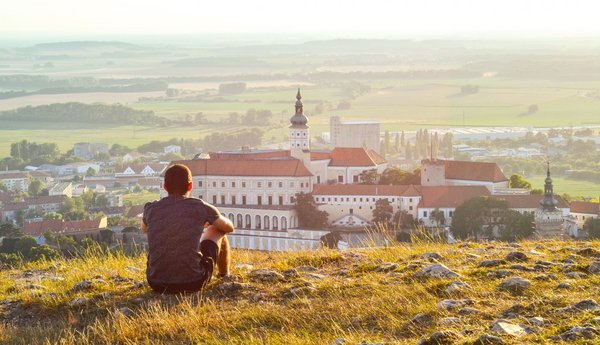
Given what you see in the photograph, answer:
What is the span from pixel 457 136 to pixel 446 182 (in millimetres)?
79476

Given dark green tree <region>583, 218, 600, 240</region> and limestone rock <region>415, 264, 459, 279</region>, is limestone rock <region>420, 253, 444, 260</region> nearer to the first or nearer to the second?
limestone rock <region>415, 264, 459, 279</region>

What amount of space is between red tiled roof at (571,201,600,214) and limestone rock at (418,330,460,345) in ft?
197

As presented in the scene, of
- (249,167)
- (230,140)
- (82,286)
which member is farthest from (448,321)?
(230,140)

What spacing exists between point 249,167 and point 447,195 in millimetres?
13321

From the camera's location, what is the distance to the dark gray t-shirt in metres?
10.3

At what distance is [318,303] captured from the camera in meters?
10.2

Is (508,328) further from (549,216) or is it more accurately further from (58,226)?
(58,226)

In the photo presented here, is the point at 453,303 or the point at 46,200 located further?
the point at 46,200

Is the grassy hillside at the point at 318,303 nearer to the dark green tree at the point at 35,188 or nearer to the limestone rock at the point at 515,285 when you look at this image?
the limestone rock at the point at 515,285

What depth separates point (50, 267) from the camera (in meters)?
14.4

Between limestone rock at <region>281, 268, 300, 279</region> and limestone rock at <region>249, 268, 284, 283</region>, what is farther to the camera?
Result: limestone rock at <region>281, 268, 300, 279</region>

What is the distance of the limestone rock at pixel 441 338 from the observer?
821 cm

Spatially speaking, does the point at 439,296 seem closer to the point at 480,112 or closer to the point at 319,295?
the point at 319,295

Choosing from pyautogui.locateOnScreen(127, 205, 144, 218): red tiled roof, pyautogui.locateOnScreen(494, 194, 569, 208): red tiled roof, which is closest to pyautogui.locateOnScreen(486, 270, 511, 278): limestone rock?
pyautogui.locateOnScreen(494, 194, 569, 208): red tiled roof
